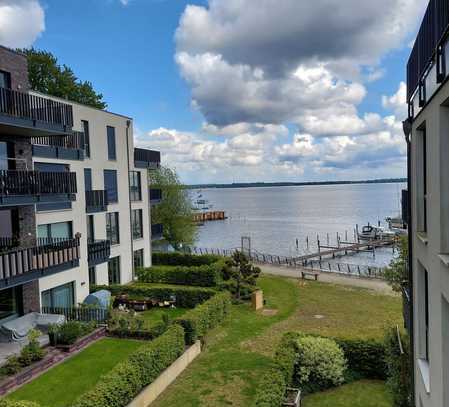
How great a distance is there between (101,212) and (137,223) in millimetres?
5924

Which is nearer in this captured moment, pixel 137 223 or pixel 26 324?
pixel 26 324

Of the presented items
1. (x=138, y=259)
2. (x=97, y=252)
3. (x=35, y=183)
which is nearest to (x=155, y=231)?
(x=138, y=259)

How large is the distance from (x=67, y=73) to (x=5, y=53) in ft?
89.2

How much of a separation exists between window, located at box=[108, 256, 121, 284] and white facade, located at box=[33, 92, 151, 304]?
234 mm

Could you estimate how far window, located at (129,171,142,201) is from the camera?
95.0 ft

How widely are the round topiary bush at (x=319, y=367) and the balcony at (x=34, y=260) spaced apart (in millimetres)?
9916

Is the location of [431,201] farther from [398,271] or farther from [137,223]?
[137,223]

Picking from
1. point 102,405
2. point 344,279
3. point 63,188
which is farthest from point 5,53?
point 344,279

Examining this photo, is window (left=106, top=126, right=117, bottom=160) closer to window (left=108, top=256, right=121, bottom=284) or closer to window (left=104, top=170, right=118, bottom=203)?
window (left=104, top=170, right=118, bottom=203)

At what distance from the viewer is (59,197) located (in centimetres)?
1686

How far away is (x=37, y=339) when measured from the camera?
50.5 ft

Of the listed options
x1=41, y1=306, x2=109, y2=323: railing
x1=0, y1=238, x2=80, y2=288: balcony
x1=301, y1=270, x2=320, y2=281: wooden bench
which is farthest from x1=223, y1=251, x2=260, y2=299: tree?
x1=0, y1=238, x2=80, y2=288: balcony

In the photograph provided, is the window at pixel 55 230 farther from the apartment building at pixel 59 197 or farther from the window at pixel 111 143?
the window at pixel 111 143

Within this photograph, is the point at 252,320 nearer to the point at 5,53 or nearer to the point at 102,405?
the point at 102,405
